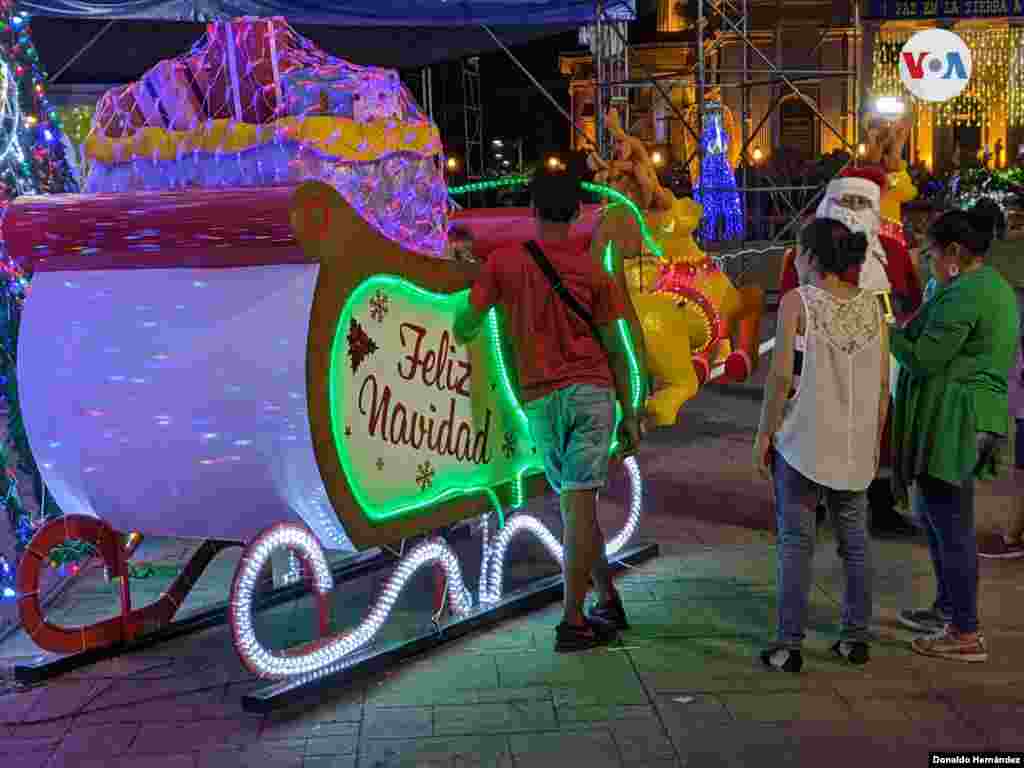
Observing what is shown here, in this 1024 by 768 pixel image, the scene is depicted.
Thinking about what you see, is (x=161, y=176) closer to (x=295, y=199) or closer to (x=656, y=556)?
(x=295, y=199)

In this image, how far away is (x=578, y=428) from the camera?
493 cm

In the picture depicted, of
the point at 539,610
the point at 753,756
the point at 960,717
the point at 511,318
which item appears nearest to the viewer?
the point at 753,756

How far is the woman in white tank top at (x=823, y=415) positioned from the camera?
4.62 m

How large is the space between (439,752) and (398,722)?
11.5 inches

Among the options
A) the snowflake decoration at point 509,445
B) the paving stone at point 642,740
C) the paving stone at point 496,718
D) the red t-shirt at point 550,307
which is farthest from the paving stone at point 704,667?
the red t-shirt at point 550,307

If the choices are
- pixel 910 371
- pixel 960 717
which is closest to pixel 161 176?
pixel 910 371

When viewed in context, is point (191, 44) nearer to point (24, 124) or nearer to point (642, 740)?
point (24, 124)

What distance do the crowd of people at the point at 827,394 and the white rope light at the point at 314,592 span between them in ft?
2.00

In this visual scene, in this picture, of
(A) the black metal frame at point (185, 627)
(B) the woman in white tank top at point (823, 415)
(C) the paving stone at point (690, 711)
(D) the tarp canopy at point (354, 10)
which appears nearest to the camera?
(C) the paving stone at point (690, 711)

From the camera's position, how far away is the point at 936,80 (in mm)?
18250

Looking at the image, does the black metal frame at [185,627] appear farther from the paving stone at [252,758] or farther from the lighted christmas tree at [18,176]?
the paving stone at [252,758]

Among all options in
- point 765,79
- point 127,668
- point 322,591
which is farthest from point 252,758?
point 765,79

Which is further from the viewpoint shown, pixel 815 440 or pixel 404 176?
pixel 404 176

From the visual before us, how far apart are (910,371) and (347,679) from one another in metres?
2.33
